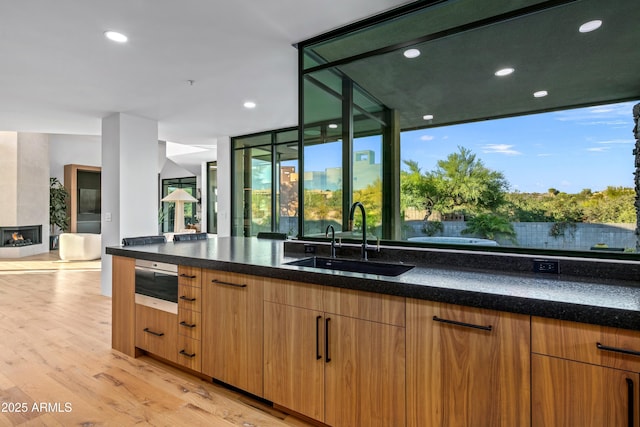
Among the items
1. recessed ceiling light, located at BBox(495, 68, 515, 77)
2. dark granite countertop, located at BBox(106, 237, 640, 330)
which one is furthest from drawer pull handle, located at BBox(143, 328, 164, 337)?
recessed ceiling light, located at BBox(495, 68, 515, 77)

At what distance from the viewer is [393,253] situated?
83.0 inches

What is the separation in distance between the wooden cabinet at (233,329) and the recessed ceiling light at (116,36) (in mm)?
1973

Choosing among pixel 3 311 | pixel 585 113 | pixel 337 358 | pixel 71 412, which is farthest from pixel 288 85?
pixel 3 311

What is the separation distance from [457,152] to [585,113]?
2.39ft

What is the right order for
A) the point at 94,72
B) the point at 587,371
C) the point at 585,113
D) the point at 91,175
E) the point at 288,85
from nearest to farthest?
the point at 587,371 → the point at 585,113 → the point at 94,72 → the point at 288,85 → the point at 91,175

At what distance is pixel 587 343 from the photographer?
1.13 meters

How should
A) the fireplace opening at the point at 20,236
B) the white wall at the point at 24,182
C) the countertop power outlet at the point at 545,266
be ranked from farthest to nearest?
the fireplace opening at the point at 20,236 < the white wall at the point at 24,182 < the countertop power outlet at the point at 545,266

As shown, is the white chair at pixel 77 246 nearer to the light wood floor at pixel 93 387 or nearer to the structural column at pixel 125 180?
the structural column at pixel 125 180

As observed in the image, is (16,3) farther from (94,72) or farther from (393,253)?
(393,253)

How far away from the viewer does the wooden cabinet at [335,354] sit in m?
1.53

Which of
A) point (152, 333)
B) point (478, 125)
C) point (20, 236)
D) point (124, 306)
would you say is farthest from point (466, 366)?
point (20, 236)

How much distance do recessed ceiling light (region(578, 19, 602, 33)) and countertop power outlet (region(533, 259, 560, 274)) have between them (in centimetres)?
142

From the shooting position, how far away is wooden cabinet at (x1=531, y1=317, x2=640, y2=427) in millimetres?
1075

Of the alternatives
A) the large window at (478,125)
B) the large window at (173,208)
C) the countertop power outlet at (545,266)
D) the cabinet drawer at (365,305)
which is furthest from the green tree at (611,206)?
the large window at (173,208)
